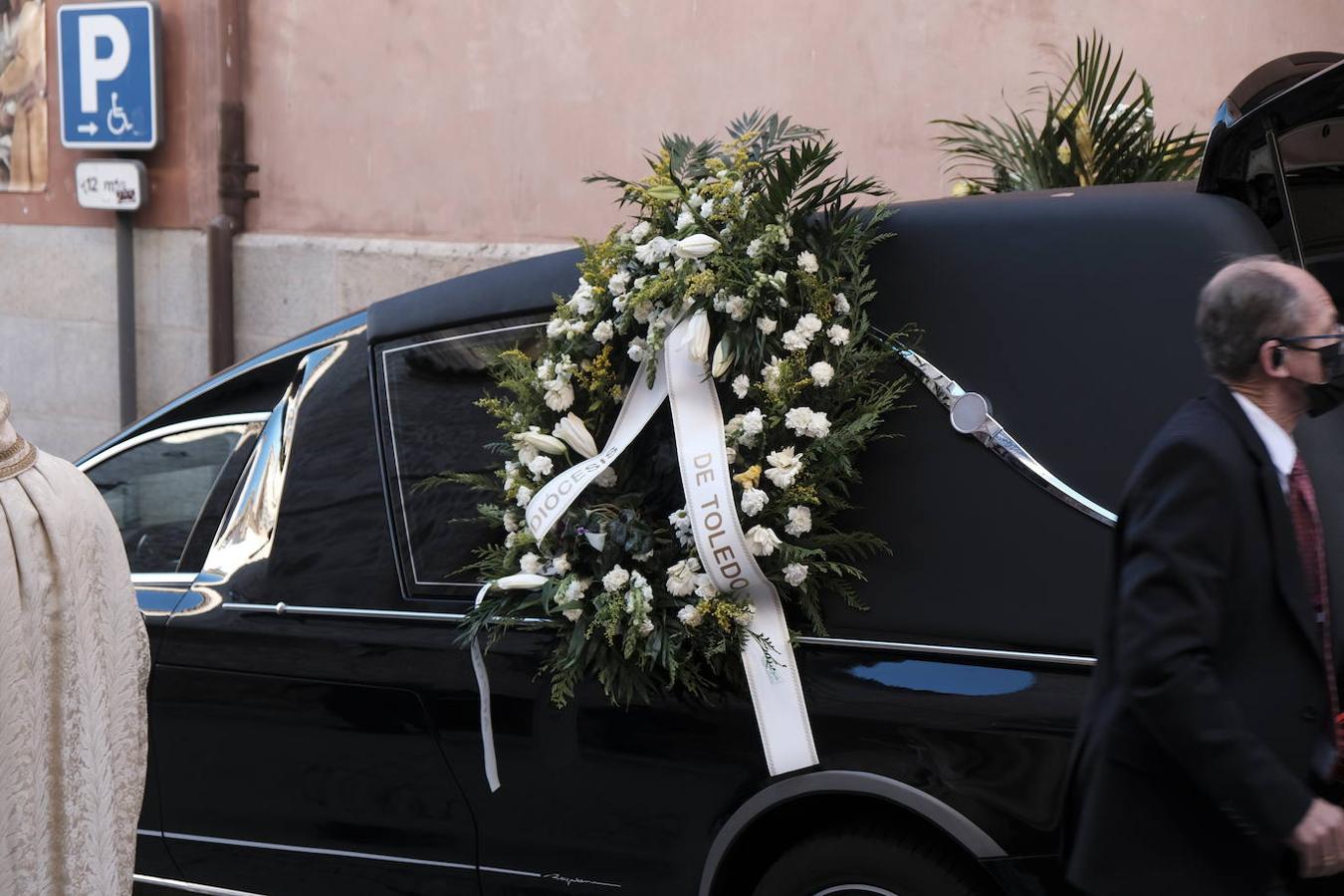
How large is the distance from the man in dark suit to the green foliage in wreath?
817mm

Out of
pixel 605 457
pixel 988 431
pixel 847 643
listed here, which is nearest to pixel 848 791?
pixel 847 643

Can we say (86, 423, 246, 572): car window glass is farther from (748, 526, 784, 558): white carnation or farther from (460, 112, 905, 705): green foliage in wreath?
(748, 526, 784, 558): white carnation

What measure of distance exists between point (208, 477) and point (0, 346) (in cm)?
700

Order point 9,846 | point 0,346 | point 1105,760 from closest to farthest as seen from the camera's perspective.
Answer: point 1105,760 < point 9,846 < point 0,346

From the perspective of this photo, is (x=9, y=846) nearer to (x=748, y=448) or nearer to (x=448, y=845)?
(x=448, y=845)

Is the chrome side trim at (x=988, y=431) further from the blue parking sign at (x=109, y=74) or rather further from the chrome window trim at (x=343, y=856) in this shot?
the blue parking sign at (x=109, y=74)

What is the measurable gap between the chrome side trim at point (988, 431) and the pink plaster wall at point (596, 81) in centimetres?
403

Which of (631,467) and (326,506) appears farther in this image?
(326,506)

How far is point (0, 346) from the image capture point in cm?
1043

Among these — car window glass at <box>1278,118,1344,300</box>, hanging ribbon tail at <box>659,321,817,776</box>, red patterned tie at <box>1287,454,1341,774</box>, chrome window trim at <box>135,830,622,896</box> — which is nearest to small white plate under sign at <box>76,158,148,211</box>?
chrome window trim at <box>135,830,622,896</box>

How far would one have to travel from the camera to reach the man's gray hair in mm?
2305

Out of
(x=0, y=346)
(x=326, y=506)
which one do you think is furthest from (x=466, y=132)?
(x=326, y=506)

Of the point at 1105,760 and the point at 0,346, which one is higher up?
the point at 0,346

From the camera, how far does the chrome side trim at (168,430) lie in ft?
13.1
